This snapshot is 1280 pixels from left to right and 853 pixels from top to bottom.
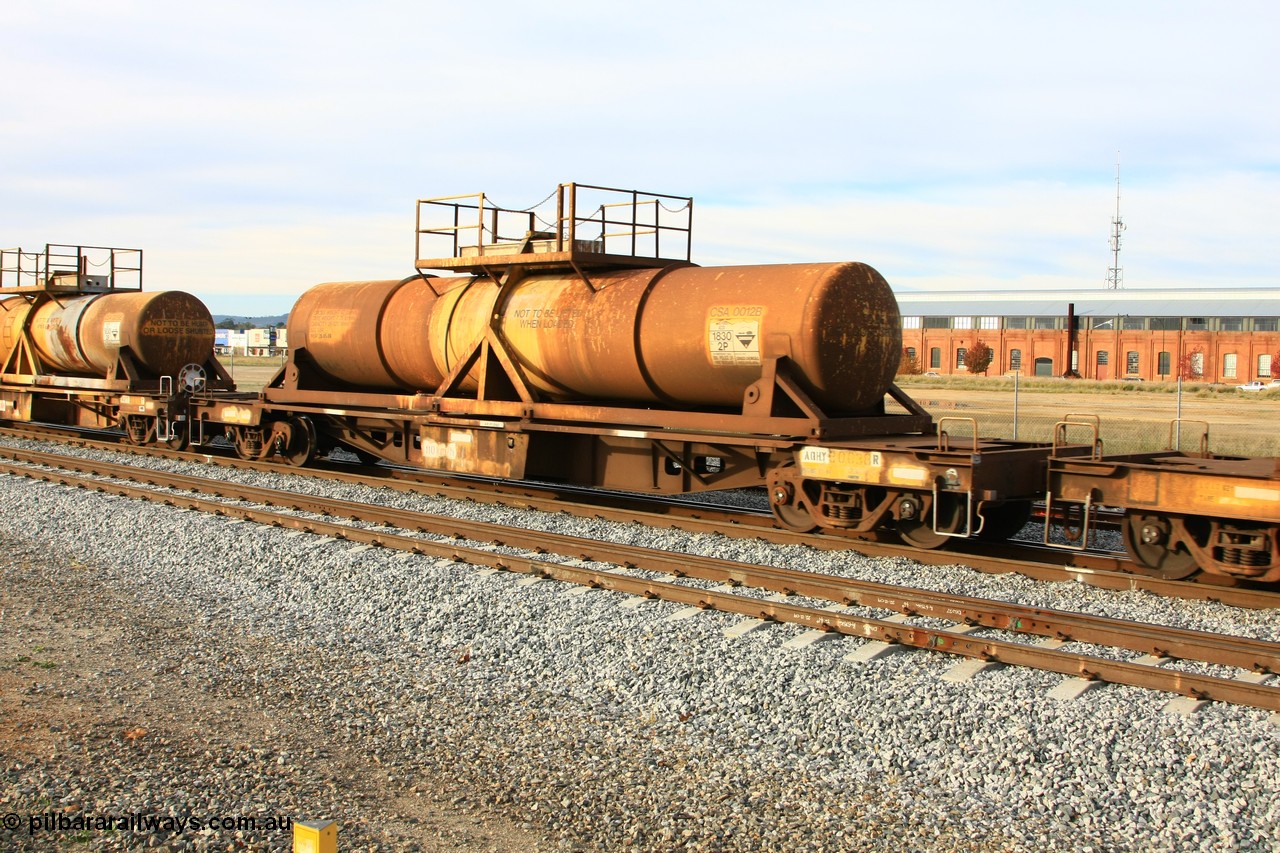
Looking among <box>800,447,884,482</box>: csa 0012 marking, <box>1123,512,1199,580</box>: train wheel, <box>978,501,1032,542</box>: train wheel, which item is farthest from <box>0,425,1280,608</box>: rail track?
<box>800,447,884,482</box>: csa 0012 marking

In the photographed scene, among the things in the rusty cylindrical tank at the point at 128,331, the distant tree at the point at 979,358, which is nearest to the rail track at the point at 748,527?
the rusty cylindrical tank at the point at 128,331

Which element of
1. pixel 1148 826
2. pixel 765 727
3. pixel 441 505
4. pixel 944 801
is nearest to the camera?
pixel 1148 826

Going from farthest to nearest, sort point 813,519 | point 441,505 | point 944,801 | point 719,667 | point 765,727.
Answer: point 441,505 < point 813,519 < point 719,667 < point 765,727 < point 944,801

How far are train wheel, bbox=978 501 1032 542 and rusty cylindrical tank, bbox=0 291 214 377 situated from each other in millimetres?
17112

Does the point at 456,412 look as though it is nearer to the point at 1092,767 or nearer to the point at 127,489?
the point at 127,489

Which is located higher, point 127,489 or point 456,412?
point 456,412

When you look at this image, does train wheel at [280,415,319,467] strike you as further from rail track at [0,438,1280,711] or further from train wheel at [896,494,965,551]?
train wheel at [896,494,965,551]

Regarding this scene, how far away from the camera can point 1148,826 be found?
503 cm

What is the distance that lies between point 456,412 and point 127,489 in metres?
4.57

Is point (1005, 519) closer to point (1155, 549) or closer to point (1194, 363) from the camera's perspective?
point (1155, 549)

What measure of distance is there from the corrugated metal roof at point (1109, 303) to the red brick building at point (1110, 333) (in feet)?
0.25

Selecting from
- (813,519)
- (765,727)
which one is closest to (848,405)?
(813,519)

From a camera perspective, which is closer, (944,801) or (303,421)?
(944,801)

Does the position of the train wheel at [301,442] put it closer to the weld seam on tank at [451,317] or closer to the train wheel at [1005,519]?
the weld seam on tank at [451,317]
